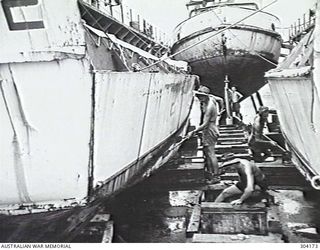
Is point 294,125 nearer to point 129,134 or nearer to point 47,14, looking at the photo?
point 129,134

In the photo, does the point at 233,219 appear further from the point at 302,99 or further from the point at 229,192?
the point at 302,99

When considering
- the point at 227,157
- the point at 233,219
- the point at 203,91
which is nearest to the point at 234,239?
the point at 233,219

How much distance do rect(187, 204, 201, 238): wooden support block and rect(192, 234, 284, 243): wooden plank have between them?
3cm

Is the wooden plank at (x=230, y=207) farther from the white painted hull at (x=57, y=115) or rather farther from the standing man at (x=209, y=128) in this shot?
the white painted hull at (x=57, y=115)

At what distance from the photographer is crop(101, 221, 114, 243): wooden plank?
2.54 ft

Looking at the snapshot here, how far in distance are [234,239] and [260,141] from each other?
0.75 ft

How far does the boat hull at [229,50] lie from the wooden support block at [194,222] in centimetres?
24

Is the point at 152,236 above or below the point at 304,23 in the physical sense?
below

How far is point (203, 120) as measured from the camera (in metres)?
0.98

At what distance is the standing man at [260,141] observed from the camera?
0.87 metres

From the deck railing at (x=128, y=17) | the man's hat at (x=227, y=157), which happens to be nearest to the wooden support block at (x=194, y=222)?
the man's hat at (x=227, y=157)

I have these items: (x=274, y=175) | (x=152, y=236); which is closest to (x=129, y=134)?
(x=152, y=236)

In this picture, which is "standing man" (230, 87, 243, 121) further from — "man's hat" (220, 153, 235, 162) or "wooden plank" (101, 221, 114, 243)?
"wooden plank" (101, 221, 114, 243)

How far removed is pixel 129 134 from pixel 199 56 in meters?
0.29
